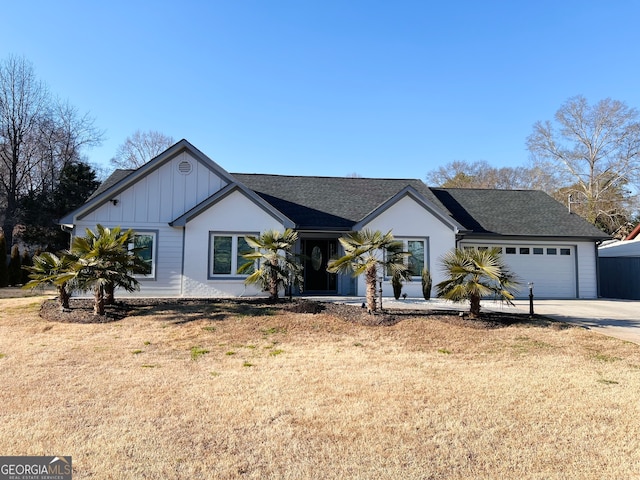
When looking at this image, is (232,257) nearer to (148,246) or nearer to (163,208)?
(148,246)

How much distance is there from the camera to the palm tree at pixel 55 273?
10375 mm

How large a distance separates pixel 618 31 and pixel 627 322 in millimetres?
10743

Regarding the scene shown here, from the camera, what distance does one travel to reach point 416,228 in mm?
15992

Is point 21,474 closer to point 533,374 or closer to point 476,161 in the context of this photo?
point 533,374

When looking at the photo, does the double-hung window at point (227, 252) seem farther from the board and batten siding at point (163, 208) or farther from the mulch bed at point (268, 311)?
the mulch bed at point (268, 311)

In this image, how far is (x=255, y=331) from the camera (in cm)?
917

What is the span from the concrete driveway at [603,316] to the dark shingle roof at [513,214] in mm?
3999

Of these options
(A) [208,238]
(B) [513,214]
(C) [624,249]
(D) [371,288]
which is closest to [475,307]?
(D) [371,288]

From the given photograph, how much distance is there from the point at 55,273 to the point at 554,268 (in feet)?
Result: 62.3

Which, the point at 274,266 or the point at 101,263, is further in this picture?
the point at 274,266

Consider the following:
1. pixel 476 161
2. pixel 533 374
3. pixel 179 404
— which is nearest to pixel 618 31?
pixel 533 374

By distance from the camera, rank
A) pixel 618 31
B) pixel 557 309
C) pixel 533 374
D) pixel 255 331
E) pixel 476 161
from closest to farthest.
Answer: pixel 533 374
pixel 255 331
pixel 557 309
pixel 618 31
pixel 476 161

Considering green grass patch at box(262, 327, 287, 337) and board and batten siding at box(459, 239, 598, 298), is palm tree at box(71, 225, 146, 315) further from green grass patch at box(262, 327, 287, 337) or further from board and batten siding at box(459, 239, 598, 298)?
board and batten siding at box(459, 239, 598, 298)

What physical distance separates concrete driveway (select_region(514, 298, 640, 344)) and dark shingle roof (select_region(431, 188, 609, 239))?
13.1 feet
